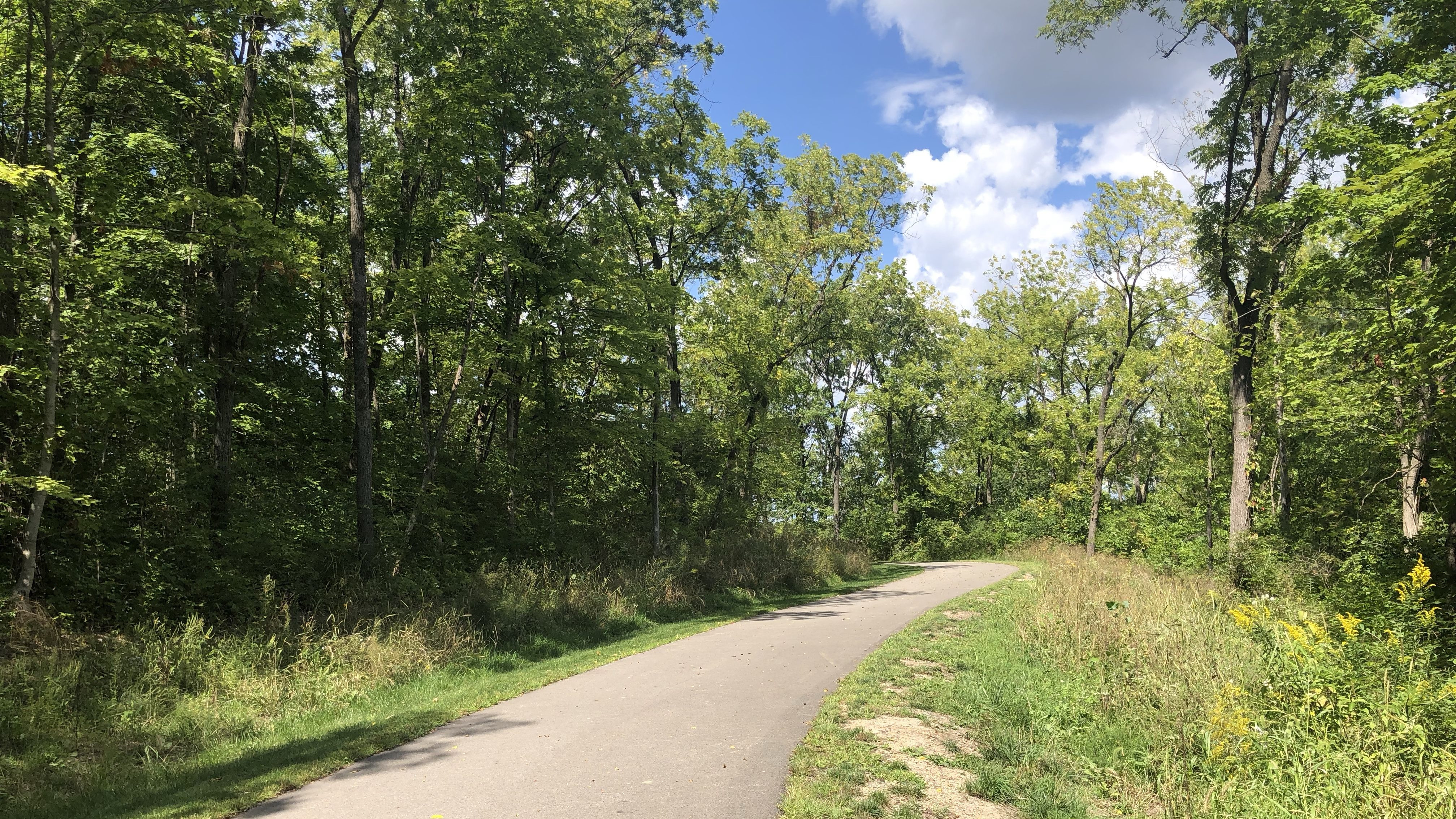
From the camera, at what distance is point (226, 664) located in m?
8.41

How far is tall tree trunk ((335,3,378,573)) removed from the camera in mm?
12188

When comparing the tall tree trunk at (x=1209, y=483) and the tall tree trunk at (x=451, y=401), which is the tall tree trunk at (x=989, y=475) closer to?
the tall tree trunk at (x=1209, y=483)

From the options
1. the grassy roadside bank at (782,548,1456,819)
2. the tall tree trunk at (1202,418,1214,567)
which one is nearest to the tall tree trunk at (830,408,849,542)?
the tall tree trunk at (1202,418,1214,567)

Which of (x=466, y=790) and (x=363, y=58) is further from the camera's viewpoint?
(x=363, y=58)

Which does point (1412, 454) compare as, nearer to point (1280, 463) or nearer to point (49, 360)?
point (1280, 463)

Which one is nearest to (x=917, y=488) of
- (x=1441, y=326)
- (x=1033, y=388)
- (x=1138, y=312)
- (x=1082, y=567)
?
(x=1033, y=388)

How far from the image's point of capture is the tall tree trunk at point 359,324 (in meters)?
12.2

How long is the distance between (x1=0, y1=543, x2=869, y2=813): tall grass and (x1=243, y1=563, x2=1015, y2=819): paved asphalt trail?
7.52ft

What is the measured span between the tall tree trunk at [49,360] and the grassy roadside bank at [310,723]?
92.7 inches

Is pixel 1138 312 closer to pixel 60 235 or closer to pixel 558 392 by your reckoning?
pixel 558 392

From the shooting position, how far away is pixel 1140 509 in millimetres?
34594

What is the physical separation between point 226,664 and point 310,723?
1.79 metres

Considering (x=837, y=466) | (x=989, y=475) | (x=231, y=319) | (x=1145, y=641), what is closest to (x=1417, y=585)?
(x=1145, y=641)

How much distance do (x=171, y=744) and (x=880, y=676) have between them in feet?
24.6
